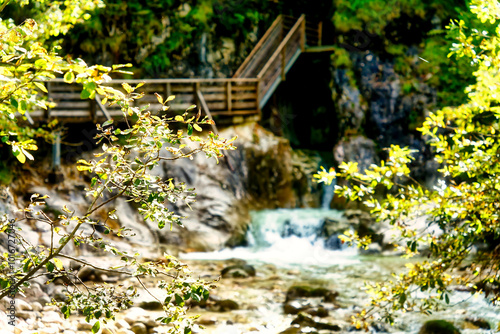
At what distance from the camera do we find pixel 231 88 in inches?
567

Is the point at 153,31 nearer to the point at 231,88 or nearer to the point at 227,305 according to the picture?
the point at 231,88

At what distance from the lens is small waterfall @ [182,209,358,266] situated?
11578 mm

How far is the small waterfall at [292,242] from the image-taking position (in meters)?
11.6

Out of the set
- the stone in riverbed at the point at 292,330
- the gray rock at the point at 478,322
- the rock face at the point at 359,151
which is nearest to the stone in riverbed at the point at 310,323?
the stone in riverbed at the point at 292,330

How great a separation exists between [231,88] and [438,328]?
9628mm

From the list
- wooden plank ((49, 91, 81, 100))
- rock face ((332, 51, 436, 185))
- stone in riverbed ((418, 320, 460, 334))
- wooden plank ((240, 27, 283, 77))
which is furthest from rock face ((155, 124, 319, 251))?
stone in riverbed ((418, 320, 460, 334))

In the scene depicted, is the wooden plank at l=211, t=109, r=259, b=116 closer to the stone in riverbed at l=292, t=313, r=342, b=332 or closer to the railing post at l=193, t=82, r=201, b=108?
the railing post at l=193, t=82, r=201, b=108

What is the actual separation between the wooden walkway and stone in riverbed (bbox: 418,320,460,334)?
7375 millimetres

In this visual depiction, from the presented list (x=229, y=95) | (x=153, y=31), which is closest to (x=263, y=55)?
(x=229, y=95)

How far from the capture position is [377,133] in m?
15.5

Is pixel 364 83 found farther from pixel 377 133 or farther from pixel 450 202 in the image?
pixel 450 202

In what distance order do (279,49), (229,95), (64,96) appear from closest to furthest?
(64,96) < (229,95) < (279,49)

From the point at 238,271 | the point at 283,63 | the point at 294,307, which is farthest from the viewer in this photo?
the point at 283,63

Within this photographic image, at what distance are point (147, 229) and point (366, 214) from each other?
5.90m
